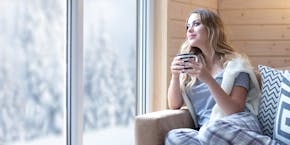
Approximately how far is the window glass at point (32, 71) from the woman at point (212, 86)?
61 cm

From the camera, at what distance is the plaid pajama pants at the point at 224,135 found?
1.73 m

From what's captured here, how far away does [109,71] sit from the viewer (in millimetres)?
2621

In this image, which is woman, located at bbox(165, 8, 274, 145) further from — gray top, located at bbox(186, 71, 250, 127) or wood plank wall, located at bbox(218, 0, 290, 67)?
wood plank wall, located at bbox(218, 0, 290, 67)

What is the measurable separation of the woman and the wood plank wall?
1.04 meters

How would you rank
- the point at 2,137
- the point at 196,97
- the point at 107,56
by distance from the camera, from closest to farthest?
the point at 2,137, the point at 196,97, the point at 107,56

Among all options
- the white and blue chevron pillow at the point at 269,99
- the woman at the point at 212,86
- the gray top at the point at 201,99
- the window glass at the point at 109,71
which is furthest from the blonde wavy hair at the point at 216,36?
the window glass at the point at 109,71

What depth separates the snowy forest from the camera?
79.5 inches

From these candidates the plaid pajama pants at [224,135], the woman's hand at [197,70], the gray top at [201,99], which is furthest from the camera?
the gray top at [201,99]

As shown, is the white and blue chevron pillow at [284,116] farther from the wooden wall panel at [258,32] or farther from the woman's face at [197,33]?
the wooden wall panel at [258,32]

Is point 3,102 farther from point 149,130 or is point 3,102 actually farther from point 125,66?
point 125,66

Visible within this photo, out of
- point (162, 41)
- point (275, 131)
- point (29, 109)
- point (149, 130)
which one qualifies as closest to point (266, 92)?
point (275, 131)

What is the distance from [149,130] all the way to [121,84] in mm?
829

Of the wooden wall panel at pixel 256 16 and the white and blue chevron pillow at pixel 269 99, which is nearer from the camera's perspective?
the white and blue chevron pillow at pixel 269 99

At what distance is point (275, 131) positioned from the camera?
6.22 feet
